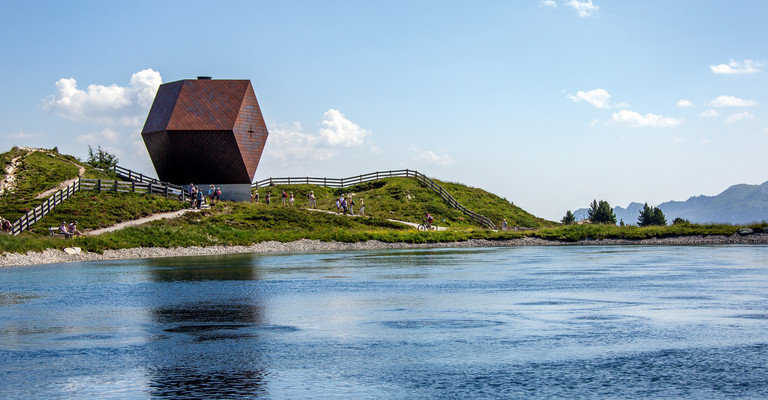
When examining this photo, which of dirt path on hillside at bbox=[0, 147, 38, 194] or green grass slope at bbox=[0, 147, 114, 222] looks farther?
dirt path on hillside at bbox=[0, 147, 38, 194]

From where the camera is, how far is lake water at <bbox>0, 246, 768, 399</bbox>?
12625 millimetres

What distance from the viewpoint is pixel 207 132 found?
6825 cm

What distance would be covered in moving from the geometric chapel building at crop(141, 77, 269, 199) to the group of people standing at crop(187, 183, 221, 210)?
2.14 metres

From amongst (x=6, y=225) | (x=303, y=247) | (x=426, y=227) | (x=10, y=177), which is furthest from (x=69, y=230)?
(x=426, y=227)

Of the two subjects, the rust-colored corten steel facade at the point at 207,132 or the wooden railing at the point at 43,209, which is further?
the rust-colored corten steel facade at the point at 207,132

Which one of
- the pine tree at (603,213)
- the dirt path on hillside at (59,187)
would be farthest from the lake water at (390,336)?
the pine tree at (603,213)

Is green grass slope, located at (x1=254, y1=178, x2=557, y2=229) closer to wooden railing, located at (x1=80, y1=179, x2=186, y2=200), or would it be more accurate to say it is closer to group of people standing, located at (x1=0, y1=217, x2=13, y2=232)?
wooden railing, located at (x1=80, y1=179, x2=186, y2=200)

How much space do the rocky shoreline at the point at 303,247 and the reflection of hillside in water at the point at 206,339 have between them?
1448 centimetres

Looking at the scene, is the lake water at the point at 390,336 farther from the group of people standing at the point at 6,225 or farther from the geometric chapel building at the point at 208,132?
the geometric chapel building at the point at 208,132

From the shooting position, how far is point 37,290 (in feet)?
88.7

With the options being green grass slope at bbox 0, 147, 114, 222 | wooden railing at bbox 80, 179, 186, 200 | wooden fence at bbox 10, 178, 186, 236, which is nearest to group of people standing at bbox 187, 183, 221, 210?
wooden railing at bbox 80, 179, 186, 200

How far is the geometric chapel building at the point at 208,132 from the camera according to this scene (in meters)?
68.4

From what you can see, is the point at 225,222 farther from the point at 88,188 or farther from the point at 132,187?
the point at 88,188

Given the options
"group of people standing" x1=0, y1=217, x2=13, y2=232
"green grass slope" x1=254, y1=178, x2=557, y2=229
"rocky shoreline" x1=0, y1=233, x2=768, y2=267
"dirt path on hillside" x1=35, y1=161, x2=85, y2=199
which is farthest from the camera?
"green grass slope" x1=254, y1=178, x2=557, y2=229
